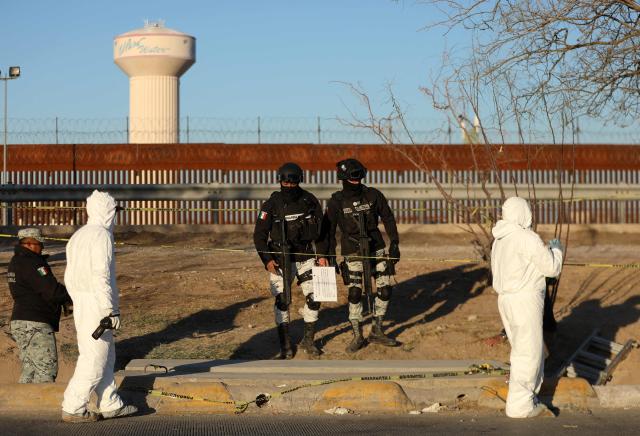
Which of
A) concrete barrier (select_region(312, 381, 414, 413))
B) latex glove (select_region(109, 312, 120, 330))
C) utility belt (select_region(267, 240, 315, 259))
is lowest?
concrete barrier (select_region(312, 381, 414, 413))

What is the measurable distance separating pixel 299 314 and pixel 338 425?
5092mm

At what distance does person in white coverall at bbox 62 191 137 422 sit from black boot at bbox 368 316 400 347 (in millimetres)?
4115

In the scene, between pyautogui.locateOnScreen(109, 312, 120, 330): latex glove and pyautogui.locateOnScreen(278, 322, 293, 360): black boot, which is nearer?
pyautogui.locateOnScreen(109, 312, 120, 330): latex glove

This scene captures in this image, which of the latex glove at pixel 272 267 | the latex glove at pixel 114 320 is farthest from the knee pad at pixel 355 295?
the latex glove at pixel 114 320

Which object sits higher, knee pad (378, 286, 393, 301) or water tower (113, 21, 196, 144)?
water tower (113, 21, 196, 144)

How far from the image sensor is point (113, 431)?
9008 millimetres

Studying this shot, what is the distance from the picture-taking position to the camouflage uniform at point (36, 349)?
34.3ft

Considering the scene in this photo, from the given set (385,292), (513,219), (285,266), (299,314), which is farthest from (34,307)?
(299,314)

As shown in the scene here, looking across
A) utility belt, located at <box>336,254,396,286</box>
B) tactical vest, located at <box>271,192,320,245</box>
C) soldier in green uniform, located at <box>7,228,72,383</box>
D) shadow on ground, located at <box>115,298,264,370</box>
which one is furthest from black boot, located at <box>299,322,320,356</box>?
soldier in green uniform, located at <box>7,228,72,383</box>

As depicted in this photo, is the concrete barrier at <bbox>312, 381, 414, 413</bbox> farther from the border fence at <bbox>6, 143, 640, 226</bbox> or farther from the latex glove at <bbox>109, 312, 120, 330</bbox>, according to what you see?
the border fence at <bbox>6, 143, 640, 226</bbox>

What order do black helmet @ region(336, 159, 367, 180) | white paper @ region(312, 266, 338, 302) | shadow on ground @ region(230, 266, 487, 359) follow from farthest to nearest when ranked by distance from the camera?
shadow on ground @ region(230, 266, 487, 359), black helmet @ region(336, 159, 367, 180), white paper @ region(312, 266, 338, 302)

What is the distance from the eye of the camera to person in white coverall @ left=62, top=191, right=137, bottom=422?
9.22 meters

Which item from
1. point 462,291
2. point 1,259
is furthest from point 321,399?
point 1,259

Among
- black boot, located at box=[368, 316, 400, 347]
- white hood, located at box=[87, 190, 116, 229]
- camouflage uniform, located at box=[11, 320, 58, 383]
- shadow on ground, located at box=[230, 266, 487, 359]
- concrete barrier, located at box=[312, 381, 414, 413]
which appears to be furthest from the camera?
shadow on ground, located at box=[230, 266, 487, 359]
